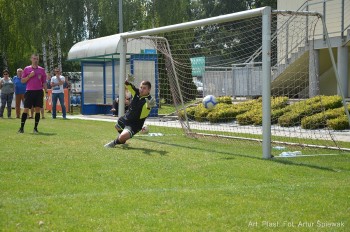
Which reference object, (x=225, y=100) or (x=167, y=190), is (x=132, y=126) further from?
(x=225, y=100)

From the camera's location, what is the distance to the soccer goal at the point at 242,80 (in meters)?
13.6

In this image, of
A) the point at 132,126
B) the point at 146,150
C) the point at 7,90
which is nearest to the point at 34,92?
the point at 132,126

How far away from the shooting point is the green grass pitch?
543 cm

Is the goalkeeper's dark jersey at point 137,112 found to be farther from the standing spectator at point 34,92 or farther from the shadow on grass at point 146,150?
the standing spectator at point 34,92

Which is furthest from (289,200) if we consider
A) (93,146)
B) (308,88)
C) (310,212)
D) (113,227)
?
(308,88)

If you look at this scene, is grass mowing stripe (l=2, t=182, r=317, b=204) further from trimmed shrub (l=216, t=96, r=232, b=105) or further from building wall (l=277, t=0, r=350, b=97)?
building wall (l=277, t=0, r=350, b=97)

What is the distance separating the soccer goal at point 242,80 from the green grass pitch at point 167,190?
3.25 metres

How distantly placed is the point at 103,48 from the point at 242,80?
649 centimetres

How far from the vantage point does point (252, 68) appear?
2006 centimetres

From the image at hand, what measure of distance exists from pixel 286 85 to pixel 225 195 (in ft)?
32.2

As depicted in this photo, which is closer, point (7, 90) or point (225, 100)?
point (225, 100)

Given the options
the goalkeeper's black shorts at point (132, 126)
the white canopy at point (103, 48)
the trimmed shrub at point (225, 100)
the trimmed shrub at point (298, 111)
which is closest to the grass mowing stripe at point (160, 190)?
the goalkeeper's black shorts at point (132, 126)

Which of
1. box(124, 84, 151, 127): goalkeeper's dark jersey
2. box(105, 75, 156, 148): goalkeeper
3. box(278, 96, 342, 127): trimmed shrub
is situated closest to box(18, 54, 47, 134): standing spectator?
box(105, 75, 156, 148): goalkeeper

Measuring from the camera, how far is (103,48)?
76.1 ft
